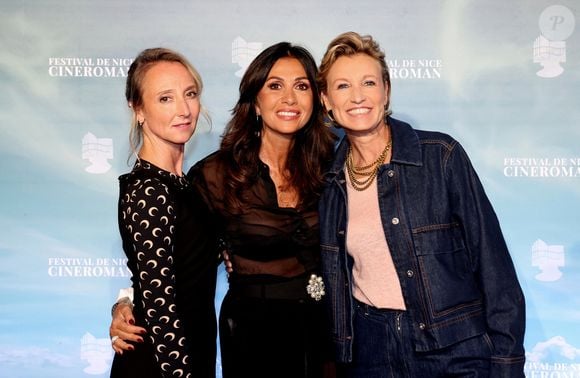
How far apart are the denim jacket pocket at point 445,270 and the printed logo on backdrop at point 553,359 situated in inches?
55.7

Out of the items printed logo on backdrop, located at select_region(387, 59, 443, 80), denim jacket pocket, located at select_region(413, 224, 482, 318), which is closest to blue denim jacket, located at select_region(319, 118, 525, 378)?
denim jacket pocket, located at select_region(413, 224, 482, 318)

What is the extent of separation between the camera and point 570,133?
3.14 m

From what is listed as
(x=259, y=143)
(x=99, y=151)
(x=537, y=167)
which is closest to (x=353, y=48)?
(x=259, y=143)

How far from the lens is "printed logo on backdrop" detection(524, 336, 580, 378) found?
10.4ft

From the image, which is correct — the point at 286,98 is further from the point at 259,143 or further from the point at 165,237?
the point at 165,237

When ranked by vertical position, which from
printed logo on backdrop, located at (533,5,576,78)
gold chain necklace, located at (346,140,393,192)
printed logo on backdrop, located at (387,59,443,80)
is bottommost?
gold chain necklace, located at (346,140,393,192)

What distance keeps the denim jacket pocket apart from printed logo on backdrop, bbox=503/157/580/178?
1.29 metres

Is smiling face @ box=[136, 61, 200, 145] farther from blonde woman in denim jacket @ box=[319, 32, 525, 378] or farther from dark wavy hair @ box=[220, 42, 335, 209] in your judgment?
blonde woman in denim jacket @ box=[319, 32, 525, 378]

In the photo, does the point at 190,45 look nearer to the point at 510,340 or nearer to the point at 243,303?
the point at 243,303

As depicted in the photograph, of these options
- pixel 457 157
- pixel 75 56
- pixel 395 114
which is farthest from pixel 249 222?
pixel 75 56

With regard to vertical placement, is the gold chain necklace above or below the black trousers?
above

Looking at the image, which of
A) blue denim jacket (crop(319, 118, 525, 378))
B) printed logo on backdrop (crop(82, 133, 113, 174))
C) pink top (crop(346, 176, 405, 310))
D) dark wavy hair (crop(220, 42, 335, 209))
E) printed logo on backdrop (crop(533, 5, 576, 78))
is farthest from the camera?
printed logo on backdrop (crop(82, 133, 113, 174))

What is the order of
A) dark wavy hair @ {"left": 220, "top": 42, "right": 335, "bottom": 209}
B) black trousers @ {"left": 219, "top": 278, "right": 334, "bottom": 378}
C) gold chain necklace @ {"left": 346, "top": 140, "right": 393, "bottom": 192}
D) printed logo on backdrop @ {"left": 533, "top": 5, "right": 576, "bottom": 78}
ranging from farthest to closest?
printed logo on backdrop @ {"left": 533, "top": 5, "right": 576, "bottom": 78}, dark wavy hair @ {"left": 220, "top": 42, "right": 335, "bottom": 209}, black trousers @ {"left": 219, "top": 278, "right": 334, "bottom": 378}, gold chain necklace @ {"left": 346, "top": 140, "right": 393, "bottom": 192}

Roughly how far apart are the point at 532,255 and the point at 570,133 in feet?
2.03
